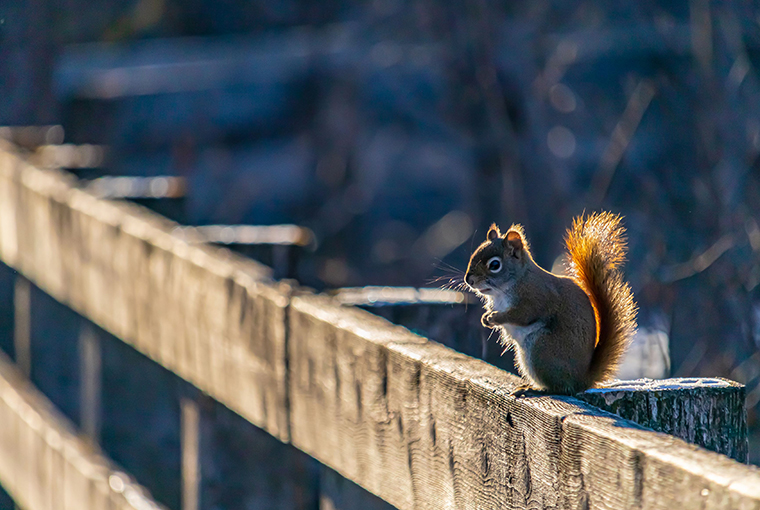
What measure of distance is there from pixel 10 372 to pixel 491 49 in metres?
3.11

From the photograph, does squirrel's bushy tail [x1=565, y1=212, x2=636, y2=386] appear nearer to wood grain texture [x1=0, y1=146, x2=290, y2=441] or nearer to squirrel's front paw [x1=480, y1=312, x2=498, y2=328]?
squirrel's front paw [x1=480, y1=312, x2=498, y2=328]

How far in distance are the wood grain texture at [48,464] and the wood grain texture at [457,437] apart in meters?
0.99

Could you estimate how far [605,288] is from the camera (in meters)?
1.94

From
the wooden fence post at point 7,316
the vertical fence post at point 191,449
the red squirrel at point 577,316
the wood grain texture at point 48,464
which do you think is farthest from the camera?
the wooden fence post at point 7,316

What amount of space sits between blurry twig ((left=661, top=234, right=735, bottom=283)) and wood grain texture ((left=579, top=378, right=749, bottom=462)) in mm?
2006

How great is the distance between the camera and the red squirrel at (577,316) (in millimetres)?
1873

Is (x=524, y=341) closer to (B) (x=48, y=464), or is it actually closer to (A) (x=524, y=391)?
(A) (x=524, y=391)

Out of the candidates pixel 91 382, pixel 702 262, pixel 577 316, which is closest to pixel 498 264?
pixel 577 316

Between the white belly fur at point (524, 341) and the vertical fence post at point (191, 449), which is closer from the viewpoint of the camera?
the white belly fur at point (524, 341)

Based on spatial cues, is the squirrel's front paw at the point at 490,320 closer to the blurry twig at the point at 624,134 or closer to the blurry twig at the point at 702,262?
the blurry twig at the point at 702,262

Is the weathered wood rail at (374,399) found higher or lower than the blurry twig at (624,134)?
lower

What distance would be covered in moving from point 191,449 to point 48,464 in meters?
1.33

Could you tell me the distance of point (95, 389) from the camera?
3406mm

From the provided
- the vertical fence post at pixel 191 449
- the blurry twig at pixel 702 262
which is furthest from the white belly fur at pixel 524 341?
the blurry twig at pixel 702 262
